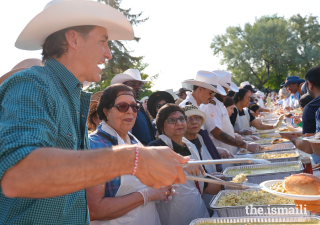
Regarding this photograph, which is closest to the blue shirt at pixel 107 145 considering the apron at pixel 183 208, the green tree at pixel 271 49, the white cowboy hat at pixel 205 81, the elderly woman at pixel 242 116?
the apron at pixel 183 208

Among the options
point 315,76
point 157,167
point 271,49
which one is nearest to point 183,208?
point 157,167

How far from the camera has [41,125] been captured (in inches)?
38.3

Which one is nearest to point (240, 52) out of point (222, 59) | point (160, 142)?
point (222, 59)

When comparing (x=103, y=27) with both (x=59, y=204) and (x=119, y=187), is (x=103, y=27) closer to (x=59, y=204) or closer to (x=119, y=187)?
(x=59, y=204)

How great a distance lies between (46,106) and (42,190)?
0.35 m

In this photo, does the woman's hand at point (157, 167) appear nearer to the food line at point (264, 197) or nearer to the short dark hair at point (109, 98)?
the food line at point (264, 197)

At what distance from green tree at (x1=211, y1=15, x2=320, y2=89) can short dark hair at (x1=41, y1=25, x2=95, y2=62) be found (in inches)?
1394

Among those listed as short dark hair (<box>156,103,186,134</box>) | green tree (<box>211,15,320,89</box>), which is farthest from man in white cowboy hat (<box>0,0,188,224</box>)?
green tree (<box>211,15,320,89</box>)

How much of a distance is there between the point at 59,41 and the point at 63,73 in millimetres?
175

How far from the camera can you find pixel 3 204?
115 cm

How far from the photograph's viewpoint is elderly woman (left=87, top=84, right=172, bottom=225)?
1.99 meters

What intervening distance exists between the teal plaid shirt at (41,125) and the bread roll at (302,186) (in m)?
1.32

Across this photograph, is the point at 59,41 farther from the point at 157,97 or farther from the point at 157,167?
the point at 157,97

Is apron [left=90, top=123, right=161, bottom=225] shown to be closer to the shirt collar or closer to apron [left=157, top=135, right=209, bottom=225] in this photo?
apron [left=157, top=135, right=209, bottom=225]
